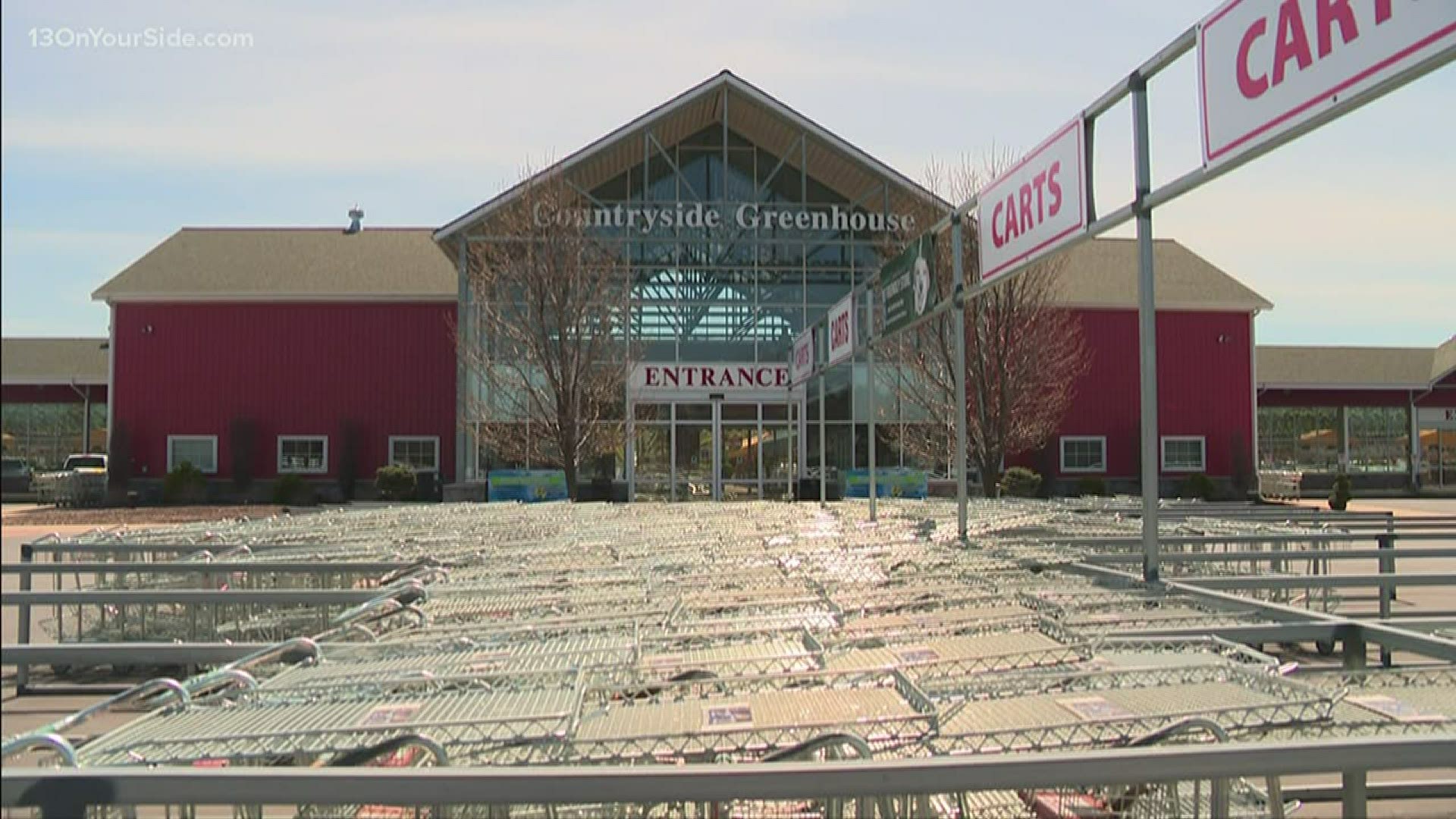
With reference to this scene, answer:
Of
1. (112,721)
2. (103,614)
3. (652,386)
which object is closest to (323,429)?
(652,386)

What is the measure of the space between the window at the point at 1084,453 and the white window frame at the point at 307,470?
2053 centimetres

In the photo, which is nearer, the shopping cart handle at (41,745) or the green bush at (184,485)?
the shopping cart handle at (41,745)

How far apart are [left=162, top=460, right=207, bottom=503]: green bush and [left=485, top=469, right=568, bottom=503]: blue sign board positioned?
955cm

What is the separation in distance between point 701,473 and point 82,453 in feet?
72.3

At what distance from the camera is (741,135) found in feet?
100

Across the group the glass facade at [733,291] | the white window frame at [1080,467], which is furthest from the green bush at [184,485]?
the white window frame at [1080,467]

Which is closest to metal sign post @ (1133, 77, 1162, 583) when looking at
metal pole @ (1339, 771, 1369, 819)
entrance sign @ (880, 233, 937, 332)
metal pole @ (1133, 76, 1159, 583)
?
metal pole @ (1133, 76, 1159, 583)

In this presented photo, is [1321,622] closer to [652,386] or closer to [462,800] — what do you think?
[462,800]

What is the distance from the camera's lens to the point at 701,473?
2891 centimetres

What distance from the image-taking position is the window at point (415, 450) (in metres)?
32.3

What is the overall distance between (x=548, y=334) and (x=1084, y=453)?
53.4 ft

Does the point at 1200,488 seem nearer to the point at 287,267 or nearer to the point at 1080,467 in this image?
the point at 1080,467

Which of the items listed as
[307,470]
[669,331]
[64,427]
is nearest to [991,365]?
[669,331]

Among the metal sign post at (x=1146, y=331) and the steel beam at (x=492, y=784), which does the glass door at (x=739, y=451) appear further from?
the steel beam at (x=492, y=784)
